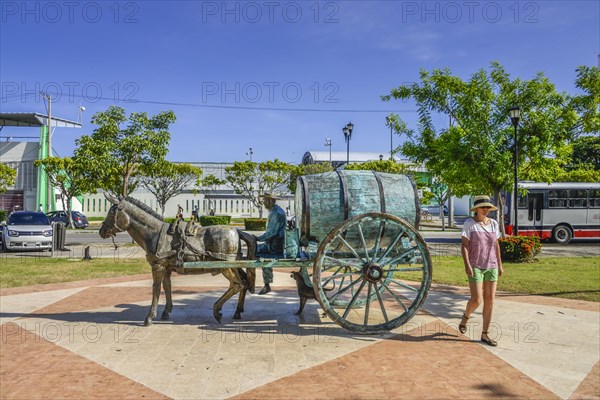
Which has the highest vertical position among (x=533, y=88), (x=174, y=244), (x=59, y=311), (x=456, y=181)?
(x=533, y=88)

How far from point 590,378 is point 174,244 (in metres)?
5.68

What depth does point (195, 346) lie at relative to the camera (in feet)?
18.7

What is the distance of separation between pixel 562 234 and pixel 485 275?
18416mm

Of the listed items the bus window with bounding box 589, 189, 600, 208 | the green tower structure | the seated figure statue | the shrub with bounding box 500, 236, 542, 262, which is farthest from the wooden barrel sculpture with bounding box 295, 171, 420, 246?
the green tower structure

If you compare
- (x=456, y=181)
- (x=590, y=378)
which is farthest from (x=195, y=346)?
(x=456, y=181)

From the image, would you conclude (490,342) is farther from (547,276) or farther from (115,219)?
(547,276)

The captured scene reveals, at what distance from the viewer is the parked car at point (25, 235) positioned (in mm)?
16453

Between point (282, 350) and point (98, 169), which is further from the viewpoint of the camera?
point (98, 169)

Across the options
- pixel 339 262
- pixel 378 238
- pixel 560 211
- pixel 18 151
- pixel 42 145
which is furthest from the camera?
pixel 18 151

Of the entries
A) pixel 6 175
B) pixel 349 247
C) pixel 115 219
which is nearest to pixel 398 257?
pixel 349 247

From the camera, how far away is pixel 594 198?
20578 mm

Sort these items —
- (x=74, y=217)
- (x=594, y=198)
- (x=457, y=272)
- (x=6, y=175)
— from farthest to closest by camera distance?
(x=6, y=175) → (x=74, y=217) → (x=594, y=198) → (x=457, y=272)

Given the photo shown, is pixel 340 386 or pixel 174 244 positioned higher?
pixel 174 244

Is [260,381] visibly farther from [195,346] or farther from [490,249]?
[490,249]
